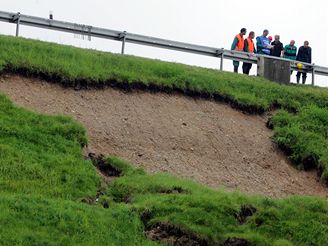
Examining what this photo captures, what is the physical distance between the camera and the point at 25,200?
46.1 ft

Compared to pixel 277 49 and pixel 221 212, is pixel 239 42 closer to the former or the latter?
pixel 277 49

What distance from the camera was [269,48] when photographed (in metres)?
28.1

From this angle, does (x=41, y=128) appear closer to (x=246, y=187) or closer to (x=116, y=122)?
(x=116, y=122)

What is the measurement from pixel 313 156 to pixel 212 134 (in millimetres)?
2474

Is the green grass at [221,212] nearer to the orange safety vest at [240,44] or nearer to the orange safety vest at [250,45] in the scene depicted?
the orange safety vest at [240,44]

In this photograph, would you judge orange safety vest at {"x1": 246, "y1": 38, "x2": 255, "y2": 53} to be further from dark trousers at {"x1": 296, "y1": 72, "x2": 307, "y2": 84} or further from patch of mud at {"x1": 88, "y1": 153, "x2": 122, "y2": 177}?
patch of mud at {"x1": 88, "y1": 153, "x2": 122, "y2": 177}

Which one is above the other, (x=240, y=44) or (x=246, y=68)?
(x=240, y=44)

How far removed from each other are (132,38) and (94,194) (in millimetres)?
9901

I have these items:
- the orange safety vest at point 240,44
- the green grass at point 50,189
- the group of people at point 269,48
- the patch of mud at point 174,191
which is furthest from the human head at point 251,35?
the patch of mud at point 174,191

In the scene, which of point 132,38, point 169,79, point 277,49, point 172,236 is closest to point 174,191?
point 172,236

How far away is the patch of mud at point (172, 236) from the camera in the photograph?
14.2 metres

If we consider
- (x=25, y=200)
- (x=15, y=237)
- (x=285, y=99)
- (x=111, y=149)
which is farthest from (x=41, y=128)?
(x=285, y=99)

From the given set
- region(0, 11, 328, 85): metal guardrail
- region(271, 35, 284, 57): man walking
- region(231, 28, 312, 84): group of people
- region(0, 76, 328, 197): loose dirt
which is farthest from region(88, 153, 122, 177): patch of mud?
region(271, 35, 284, 57): man walking

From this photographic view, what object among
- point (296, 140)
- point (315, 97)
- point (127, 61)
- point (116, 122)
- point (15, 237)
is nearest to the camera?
point (15, 237)
